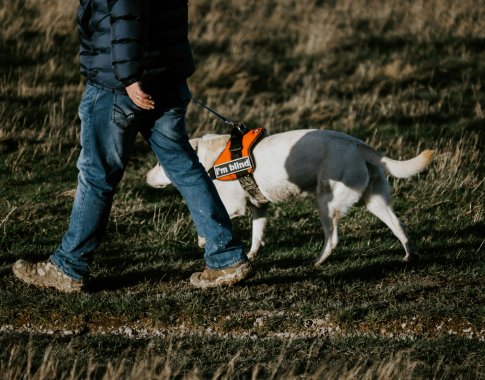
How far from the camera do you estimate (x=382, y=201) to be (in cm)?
521

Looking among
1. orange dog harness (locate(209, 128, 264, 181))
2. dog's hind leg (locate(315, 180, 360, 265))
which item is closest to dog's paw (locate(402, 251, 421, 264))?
dog's hind leg (locate(315, 180, 360, 265))

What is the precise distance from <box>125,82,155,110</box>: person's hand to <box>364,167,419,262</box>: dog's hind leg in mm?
2168

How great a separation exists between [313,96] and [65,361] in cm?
715

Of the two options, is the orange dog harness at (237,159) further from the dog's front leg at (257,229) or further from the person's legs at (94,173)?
the person's legs at (94,173)

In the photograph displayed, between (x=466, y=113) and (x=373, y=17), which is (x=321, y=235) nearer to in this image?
(x=466, y=113)

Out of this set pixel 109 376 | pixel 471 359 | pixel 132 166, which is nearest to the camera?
pixel 109 376

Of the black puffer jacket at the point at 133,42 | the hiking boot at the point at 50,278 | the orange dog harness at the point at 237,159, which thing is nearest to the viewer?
the black puffer jacket at the point at 133,42

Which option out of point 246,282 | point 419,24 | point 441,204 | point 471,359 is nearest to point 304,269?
point 246,282

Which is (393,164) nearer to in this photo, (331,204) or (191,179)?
(331,204)

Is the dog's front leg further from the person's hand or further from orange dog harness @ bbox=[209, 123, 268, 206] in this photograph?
the person's hand

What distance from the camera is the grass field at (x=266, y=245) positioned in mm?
3514

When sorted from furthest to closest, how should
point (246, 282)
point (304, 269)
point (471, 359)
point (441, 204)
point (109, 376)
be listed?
point (441, 204), point (304, 269), point (246, 282), point (471, 359), point (109, 376)

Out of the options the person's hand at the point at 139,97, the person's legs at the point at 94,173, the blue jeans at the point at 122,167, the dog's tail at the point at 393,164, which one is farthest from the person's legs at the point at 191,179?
the dog's tail at the point at 393,164

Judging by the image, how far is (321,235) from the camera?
576 cm
